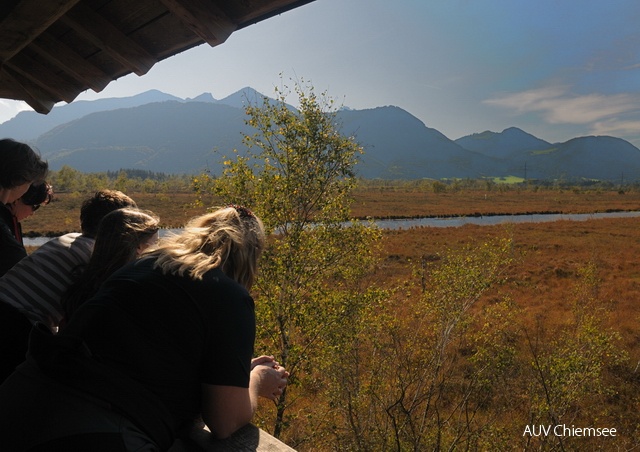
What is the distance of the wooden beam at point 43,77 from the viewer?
3131mm

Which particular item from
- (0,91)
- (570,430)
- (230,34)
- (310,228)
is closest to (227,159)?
(310,228)

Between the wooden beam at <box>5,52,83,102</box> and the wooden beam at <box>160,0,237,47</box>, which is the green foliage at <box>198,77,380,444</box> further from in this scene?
the wooden beam at <box>160,0,237,47</box>

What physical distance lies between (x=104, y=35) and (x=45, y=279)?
1.49 m

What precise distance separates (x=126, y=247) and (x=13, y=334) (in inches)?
22.6

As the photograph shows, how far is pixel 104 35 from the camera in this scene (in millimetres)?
2447

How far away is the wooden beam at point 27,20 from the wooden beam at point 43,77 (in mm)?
837

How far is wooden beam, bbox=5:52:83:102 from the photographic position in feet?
10.3

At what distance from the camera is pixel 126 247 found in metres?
1.98

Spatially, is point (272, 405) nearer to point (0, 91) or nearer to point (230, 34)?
point (0, 91)

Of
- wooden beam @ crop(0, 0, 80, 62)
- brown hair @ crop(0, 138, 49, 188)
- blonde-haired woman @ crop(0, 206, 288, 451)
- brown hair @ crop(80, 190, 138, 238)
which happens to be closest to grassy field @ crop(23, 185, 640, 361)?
brown hair @ crop(0, 138, 49, 188)

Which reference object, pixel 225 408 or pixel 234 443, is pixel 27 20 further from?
pixel 234 443

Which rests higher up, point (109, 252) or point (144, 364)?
point (109, 252)

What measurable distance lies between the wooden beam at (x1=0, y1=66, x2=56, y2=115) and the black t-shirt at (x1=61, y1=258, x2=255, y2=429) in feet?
10.0

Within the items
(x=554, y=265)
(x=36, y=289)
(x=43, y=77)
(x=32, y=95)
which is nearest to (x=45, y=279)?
(x=36, y=289)
